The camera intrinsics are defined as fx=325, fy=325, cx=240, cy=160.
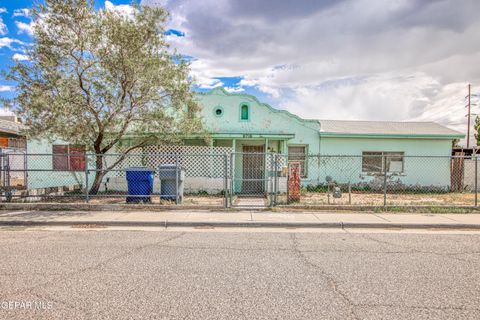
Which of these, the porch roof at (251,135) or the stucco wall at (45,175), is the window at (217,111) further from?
the stucco wall at (45,175)

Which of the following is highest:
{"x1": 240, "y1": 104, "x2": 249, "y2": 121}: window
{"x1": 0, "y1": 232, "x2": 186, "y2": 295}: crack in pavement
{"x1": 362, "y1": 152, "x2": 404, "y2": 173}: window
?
{"x1": 240, "y1": 104, "x2": 249, "y2": 121}: window

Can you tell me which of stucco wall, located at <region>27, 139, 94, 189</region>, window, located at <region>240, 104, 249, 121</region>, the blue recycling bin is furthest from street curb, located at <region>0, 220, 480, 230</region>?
window, located at <region>240, 104, 249, 121</region>

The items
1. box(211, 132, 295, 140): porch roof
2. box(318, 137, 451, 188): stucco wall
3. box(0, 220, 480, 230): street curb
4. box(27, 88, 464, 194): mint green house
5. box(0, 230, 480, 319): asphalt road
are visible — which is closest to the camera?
box(0, 230, 480, 319): asphalt road

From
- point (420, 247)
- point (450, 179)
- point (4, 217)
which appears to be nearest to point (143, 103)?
point (4, 217)

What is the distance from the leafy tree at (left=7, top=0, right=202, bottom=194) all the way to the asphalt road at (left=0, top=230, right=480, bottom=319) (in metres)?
5.11

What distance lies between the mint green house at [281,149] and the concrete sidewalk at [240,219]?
17.9 feet

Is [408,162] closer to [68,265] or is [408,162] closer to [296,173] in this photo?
[296,173]

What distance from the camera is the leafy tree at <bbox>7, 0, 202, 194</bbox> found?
34.4ft

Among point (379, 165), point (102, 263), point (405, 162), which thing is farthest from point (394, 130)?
point (102, 263)

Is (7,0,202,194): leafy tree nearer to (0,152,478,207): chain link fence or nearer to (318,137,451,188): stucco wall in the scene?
(0,152,478,207): chain link fence

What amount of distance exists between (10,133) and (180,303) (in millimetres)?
25804

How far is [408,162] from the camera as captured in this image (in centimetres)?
1655

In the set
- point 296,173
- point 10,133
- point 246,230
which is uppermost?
point 10,133

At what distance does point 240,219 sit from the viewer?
850cm
